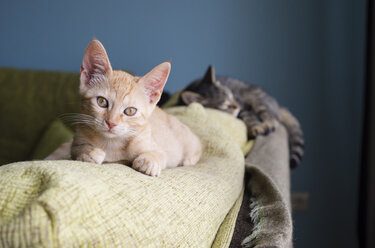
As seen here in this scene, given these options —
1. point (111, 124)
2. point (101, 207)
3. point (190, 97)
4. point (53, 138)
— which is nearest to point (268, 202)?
point (111, 124)

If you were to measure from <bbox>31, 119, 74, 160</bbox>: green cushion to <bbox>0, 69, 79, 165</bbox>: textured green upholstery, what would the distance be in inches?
7.1

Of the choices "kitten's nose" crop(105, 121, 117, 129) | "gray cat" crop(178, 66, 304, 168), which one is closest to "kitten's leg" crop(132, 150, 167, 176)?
"kitten's nose" crop(105, 121, 117, 129)

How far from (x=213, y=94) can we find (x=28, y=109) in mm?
1206

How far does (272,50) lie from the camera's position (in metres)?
2.77

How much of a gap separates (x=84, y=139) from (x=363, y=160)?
1.85 meters

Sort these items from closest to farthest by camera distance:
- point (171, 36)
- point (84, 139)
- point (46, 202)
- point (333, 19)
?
point (46, 202), point (84, 139), point (333, 19), point (171, 36)

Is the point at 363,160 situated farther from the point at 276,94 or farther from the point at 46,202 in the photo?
the point at 46,202

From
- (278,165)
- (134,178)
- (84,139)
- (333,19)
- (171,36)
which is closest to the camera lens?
(134,178)

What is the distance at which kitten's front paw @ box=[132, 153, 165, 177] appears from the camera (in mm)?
863

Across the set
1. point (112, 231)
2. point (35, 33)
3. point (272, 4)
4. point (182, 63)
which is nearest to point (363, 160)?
point (272, 4)

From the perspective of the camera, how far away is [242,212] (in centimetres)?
105

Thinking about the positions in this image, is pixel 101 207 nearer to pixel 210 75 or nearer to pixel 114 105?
pixel 114 105

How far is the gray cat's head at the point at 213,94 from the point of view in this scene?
2414mm

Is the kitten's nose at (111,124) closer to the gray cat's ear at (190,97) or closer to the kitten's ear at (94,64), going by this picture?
the kitten's ear at (94,64)
